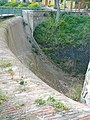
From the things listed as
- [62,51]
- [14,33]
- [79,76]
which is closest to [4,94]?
[14,33]

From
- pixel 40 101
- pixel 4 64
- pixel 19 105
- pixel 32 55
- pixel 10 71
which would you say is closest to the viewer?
pixel 19 105

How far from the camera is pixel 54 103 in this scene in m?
6.75

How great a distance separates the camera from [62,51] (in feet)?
81.4

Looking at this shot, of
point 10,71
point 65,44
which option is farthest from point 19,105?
point 65,44

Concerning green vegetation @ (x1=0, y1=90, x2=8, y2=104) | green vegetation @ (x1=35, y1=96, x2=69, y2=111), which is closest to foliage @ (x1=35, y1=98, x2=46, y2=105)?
Answer: green vegetation @ (x1=35, y1=96, x2=69, y2=111)

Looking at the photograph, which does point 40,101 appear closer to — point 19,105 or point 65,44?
point 19,105

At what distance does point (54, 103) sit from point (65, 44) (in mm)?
18317

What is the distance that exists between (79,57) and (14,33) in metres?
6.65

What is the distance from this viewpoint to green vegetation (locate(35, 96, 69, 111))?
6602mm

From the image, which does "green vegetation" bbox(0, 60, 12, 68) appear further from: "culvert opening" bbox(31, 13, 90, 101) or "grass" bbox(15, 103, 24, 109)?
"culvert opening" bbox(31, 13, 90, 101)

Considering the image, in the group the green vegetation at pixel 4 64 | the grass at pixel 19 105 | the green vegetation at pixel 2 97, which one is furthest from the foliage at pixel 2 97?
the green vegetation at pixel 4 64

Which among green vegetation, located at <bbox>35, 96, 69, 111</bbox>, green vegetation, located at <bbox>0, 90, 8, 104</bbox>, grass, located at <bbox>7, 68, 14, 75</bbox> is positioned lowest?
grass, located at <bbox>7, 68, 14, 75</bbox>

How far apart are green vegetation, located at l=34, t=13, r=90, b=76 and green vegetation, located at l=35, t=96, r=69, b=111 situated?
1662cm

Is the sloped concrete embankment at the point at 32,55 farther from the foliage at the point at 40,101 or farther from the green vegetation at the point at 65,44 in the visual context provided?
the foliage at the point at 40,101
